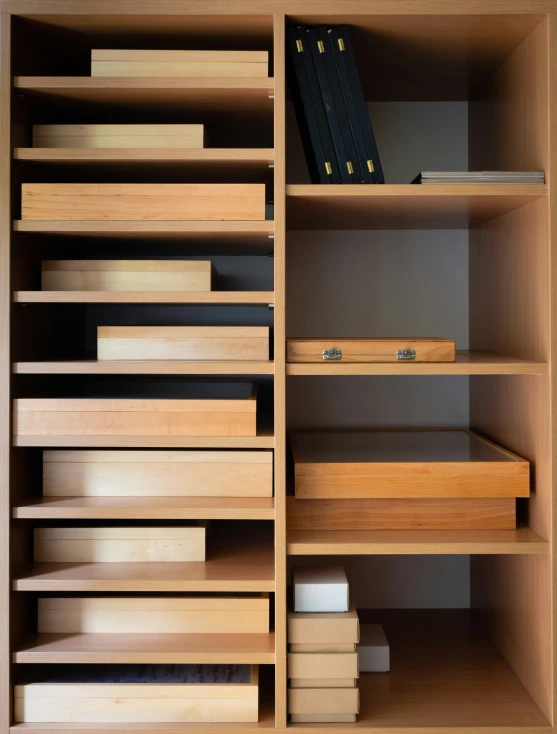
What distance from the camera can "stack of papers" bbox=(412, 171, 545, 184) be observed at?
1580 mm

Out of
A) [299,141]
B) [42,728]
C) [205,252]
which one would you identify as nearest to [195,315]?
[205,252]

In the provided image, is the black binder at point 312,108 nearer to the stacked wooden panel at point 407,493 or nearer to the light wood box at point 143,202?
the light wood box at point 143,202

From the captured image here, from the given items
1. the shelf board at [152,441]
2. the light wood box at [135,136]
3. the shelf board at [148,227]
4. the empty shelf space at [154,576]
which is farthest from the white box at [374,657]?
the light wood box at [135,136]

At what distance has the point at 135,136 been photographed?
1.63m

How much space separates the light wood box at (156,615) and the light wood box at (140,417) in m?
0.38

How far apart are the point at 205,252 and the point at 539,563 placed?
1.15 meters

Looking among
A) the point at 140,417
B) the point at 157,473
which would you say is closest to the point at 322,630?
the point at 157,473

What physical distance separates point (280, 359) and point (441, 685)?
2.88 feet

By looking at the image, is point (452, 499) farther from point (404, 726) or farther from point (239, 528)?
point (239, 528)

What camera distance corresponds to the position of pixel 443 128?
2.17 meters

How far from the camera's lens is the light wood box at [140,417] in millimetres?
1628

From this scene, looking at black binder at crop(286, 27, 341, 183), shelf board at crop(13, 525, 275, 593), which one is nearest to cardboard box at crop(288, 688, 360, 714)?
shelf board at crop(13, 525, 275, 593)

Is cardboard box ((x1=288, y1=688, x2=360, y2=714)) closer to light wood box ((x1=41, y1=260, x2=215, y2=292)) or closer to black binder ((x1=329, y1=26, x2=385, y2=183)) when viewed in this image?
light wood box ((x1=41, y1=260, x2=215, y2=292))

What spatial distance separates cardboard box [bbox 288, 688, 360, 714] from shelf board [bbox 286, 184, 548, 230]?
3.43 feet
